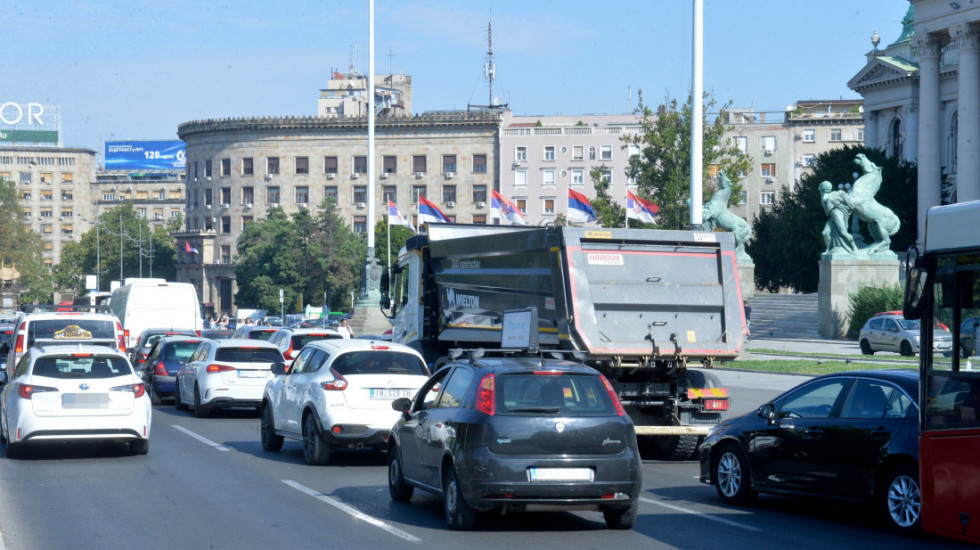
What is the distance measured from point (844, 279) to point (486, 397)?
42.0m

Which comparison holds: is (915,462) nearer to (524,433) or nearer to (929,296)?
(929,296)

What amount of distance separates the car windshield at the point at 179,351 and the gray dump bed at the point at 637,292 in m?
12.6

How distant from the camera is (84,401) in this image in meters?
15.4

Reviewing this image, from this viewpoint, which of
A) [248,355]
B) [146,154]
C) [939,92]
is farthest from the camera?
[146,154]

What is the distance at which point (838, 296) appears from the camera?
4997cm

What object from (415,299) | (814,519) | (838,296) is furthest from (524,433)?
(838,296)

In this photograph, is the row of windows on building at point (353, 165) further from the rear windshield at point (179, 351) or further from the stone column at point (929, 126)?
the rear windshield at point (179, 351)

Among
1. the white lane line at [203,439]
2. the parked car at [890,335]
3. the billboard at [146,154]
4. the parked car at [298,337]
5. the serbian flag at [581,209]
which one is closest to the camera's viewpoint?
the white lane line at [203,439]

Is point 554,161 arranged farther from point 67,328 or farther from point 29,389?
point 29,389

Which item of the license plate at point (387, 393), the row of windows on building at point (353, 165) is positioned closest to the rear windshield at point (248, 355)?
the license plate at point (387, 393)

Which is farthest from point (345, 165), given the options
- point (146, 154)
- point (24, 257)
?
point (146, 154)

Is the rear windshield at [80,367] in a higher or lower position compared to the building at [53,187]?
lower

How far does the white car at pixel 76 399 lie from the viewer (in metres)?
15.2

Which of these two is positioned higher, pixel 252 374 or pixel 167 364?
pixel 252 374
